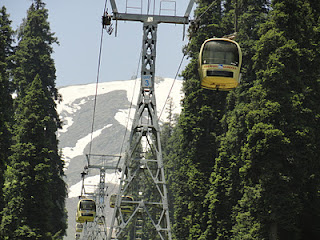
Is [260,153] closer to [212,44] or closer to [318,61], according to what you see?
[318,61]

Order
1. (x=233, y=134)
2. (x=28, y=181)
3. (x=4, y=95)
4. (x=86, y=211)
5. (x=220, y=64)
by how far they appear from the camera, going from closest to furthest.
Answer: (x=220, y=64), (x=233, y=134), (x=4, y=95), (x=28, y=181), (x=86, y=211)

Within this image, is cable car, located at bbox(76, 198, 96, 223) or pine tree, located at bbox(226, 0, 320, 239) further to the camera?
cable car, located at bbox(76, 198, 96, 223)

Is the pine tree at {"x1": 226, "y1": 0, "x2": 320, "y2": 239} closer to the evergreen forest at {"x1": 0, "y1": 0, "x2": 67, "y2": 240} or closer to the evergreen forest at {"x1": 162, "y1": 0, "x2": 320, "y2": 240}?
the evergreen forest at {"x1": 162, "y1": 0, "x2": 320, "y2": 240}

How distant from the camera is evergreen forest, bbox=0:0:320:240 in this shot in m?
35.8

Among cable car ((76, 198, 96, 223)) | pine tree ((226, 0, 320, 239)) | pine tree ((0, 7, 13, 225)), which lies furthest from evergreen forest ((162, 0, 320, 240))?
cable car ((76, 198, 96, 223))

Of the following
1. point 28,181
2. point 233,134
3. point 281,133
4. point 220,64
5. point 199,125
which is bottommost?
point 28,181

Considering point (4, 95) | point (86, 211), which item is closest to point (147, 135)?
point (4, 95)

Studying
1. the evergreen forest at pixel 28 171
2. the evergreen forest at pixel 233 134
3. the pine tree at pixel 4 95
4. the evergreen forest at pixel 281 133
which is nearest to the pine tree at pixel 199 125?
the evergreen forest at pixel 233 134

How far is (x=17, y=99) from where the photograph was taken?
64.8m

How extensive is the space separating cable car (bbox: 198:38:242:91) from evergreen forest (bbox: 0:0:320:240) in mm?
3403

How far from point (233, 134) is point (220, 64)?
63.5ft

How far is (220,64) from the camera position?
27.6 m

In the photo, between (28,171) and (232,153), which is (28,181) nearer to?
(28,171)

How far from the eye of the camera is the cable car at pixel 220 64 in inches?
1077
